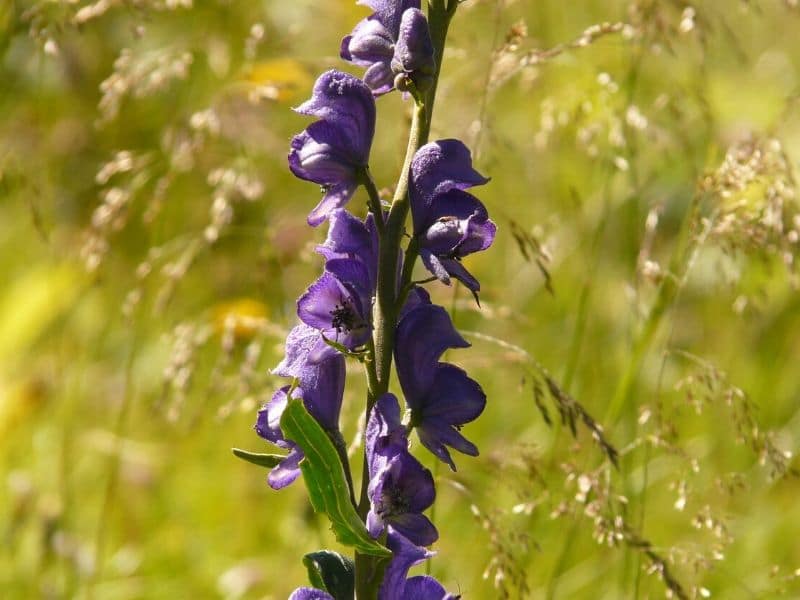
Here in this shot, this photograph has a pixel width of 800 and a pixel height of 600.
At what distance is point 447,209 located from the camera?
156 cm

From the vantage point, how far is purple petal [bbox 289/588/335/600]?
156 cm

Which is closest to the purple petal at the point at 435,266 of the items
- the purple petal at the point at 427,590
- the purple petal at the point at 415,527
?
the purple petal at the point at 415,527

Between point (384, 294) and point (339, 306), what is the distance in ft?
0.22

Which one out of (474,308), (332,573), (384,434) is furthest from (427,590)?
(474,308)

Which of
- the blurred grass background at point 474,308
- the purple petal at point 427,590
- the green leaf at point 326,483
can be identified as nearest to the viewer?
the green leaf at point 326,483

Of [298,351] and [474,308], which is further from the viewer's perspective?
[474,308]

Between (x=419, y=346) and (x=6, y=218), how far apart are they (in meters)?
3.85

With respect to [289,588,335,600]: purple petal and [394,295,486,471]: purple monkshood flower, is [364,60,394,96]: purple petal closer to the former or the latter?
[394,295,486,471]: purple monkshood flower

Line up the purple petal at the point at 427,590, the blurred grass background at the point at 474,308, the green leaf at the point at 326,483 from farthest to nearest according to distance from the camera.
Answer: the blurred grass background at the point at 474,308
the purple petal at the point at 427,590
the green leaf at the point at 326,483

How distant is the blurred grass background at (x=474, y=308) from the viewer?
2316 mm

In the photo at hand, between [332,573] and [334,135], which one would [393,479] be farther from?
[334,135]

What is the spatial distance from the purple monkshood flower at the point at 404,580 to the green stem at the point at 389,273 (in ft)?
0.06

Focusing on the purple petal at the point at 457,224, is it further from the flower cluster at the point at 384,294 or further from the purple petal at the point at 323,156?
the purple petal at the point at 323,156

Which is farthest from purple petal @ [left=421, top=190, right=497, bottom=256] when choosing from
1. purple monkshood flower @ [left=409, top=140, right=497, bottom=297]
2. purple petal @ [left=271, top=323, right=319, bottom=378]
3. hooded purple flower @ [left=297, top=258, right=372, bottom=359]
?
purple petal @ [left=271, top=323, right=319, bottom=378]
